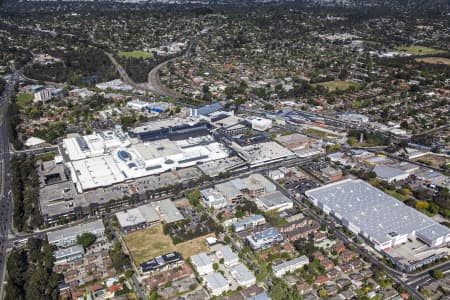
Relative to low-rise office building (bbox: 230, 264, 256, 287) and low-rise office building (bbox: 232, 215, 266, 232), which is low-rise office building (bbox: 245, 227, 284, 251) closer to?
low-rise office building (bbox: 232, 215, 266, 232)

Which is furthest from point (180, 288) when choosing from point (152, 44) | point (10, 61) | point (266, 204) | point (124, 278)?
point (152, 44)

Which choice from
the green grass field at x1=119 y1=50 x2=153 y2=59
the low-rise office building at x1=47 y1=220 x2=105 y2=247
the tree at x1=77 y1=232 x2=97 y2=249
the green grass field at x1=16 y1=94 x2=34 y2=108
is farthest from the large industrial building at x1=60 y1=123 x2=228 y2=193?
the green grass field at x1=119 y1=50 x2=153 y2=59

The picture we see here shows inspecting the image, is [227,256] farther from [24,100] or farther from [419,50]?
[419,50]

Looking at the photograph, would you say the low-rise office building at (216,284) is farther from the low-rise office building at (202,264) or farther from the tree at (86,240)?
the tree at (86,240)

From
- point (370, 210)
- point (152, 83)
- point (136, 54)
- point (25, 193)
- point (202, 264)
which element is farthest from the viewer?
point (136, 54)

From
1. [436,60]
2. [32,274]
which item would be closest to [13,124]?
[32,274]

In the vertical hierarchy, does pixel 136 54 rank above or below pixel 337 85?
above
